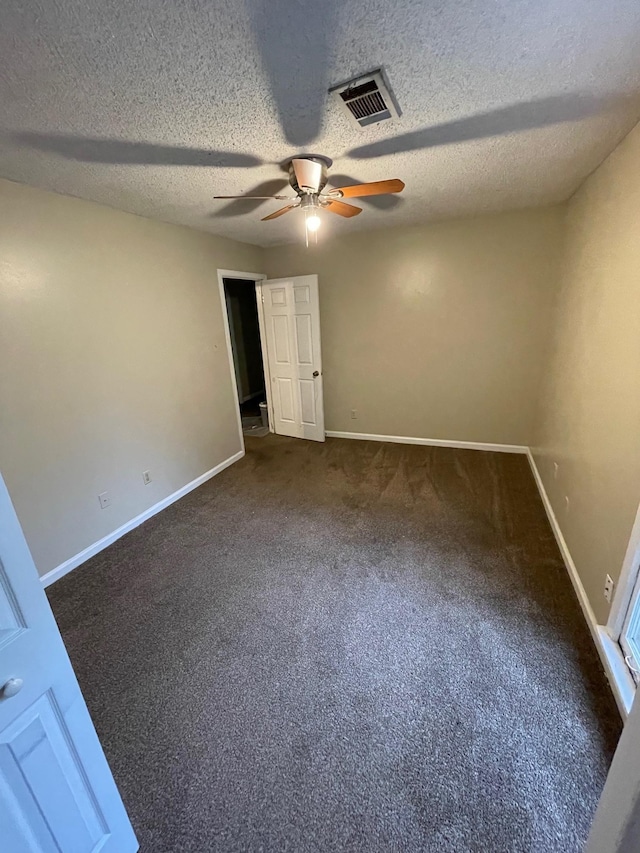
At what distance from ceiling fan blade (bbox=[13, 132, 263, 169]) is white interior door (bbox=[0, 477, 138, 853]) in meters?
1.82

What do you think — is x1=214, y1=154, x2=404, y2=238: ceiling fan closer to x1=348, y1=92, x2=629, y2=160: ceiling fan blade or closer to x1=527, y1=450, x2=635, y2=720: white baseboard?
x1=348, y1=92, x2=629, y2=160: ceiling fan blade

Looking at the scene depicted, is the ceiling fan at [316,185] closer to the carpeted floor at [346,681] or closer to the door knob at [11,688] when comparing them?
the door knob at [11,688]

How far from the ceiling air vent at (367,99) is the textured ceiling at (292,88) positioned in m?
0.04

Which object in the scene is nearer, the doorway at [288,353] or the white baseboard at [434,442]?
the white baseboard at [434,442]

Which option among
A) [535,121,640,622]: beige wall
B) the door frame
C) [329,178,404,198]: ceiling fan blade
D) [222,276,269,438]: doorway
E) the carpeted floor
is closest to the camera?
the carpeted floor

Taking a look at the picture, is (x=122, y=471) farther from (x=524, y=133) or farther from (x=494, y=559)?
(x=524, y=133)

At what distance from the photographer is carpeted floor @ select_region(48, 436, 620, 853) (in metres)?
1.19

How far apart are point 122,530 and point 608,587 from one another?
3.27 metres

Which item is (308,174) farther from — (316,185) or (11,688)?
(11,688)

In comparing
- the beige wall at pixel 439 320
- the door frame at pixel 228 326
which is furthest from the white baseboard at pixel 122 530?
the beige wall at pixel 439 320

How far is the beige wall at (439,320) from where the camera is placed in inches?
136

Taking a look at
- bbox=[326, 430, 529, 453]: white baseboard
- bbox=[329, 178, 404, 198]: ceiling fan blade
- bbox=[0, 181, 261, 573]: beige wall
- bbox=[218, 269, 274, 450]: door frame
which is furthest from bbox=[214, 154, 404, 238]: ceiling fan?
bbox=[326, 430, 529, 453]: white baseboard

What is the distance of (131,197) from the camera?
240 cm

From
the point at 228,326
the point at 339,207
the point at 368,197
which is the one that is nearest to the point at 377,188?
the point at 339,207
